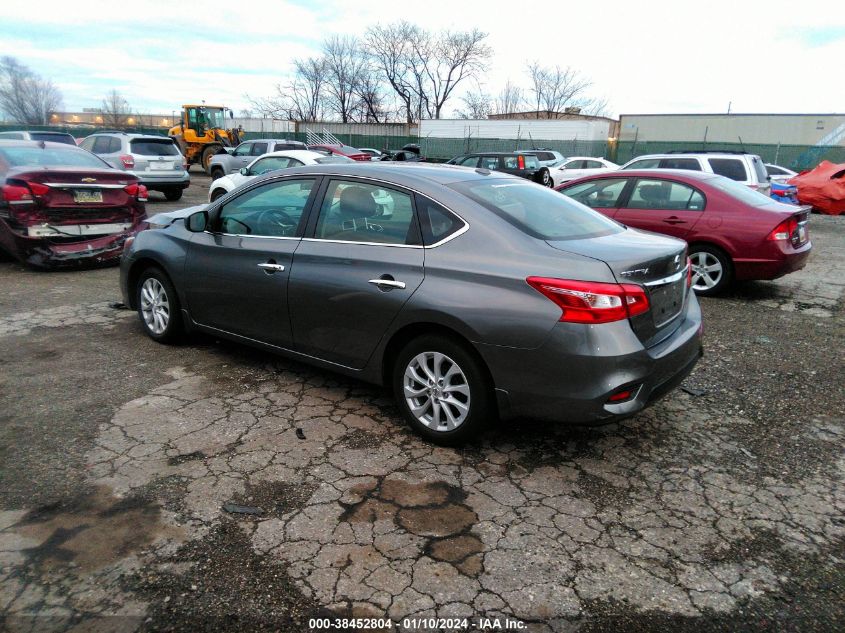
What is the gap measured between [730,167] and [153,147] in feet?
44.6

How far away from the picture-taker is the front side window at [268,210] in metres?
4.18

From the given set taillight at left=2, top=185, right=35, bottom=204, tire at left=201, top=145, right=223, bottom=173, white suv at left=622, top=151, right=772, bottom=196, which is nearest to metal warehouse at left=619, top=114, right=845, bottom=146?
tire at left=201, top=145, right=223, bottom=173

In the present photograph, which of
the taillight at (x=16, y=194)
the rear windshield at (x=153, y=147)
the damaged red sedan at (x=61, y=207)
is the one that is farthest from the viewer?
the rear windshield at (x=153, y=147)

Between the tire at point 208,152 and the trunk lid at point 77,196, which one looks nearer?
the trunk lid at point 77,196

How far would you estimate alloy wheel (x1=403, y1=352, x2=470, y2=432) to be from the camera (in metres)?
3.38

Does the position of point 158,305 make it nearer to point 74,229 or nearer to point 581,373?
point 74,229

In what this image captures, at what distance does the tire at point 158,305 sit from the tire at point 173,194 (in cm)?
1183

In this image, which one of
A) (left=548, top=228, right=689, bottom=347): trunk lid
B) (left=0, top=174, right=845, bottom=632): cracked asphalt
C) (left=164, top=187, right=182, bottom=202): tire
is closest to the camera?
(left=0, top=174, right=845, bottom=632): cracked asphalt

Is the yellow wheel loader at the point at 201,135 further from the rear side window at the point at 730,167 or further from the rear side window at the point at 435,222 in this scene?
the rear side window at the point at 435,222

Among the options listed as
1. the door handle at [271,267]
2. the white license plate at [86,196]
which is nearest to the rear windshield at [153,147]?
the white license plate at [86,196]

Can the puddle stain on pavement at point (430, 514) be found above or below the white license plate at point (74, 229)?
below

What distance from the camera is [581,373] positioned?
299 cm

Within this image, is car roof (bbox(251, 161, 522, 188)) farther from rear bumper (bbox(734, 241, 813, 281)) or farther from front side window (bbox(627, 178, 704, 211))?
rear bumper (bbox(734, 241, 813, 281))

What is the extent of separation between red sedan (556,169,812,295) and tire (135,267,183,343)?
18.1ft
